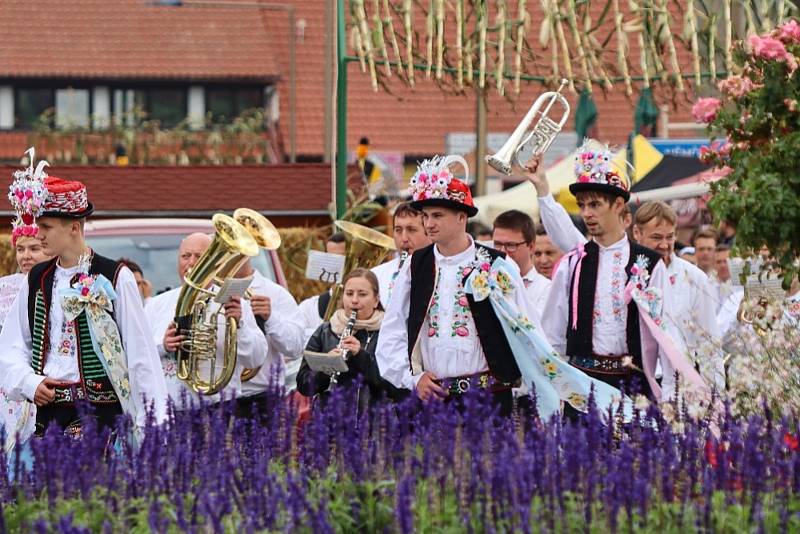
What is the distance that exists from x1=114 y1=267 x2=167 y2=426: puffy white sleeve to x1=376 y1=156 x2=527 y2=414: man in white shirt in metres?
1.15

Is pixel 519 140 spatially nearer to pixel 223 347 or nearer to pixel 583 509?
pixel 223 347

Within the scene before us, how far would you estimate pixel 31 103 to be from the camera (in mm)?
47000

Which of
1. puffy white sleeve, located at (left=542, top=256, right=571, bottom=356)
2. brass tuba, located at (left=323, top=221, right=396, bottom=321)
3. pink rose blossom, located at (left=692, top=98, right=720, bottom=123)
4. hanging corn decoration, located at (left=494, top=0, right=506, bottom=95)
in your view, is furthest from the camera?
hanging corn decoration, located at (left=494, top=0, right=506, bottom=95)

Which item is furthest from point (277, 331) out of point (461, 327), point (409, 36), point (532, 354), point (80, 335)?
point (409, 36)

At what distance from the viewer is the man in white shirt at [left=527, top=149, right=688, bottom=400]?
8461 millimetres

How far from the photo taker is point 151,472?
227 inches

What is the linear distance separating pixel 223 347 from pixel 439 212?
68.9 inches

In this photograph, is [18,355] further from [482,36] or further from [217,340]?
[482,36]

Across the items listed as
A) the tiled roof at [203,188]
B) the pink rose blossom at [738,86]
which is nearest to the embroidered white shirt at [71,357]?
the pink rose blossom at [738,86]

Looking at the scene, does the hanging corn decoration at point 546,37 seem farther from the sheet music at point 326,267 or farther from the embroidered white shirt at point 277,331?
the embroidered white shirt at point 277,331

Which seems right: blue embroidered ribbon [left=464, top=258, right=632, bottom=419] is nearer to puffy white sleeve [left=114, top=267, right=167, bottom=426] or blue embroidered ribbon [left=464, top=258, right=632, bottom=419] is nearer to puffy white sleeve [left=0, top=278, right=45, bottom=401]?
puffy white sleeve [left=114, top=267, right=167, bottom=426]

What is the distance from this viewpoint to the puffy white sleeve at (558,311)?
8.73 m

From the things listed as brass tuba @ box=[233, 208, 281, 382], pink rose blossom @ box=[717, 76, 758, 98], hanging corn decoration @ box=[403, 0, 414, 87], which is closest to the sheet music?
brass tuba @ box=[233, 208, 281, 382]

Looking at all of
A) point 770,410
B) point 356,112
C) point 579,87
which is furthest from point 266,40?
point 770,410
